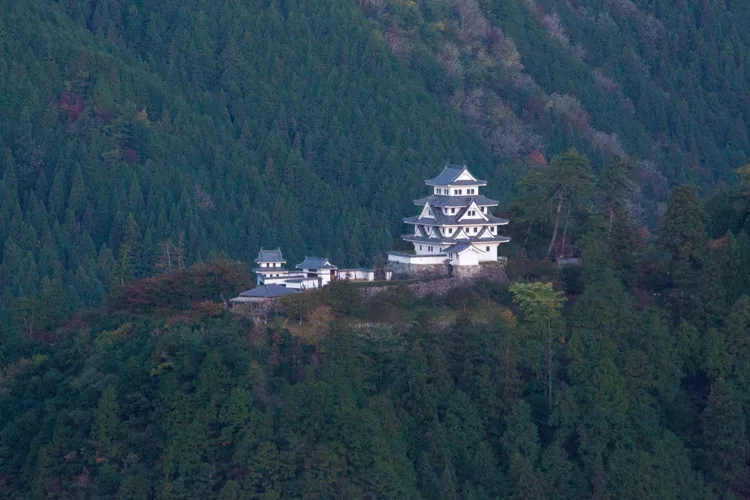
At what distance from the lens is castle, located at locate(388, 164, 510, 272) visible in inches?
2243

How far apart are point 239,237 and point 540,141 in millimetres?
Answer: 26664

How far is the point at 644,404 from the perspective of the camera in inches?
2050

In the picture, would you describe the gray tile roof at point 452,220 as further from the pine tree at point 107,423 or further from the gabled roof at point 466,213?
the pine tree at point 107,423

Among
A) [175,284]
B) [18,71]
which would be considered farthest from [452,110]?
[175,284]

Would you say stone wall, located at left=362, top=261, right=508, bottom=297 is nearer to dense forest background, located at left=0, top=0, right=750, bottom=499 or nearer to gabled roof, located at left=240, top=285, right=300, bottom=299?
dense forest background, located at left=0, top=0, right=750, bottom=499

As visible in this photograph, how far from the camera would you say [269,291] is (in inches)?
2137

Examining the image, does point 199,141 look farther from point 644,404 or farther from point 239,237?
point 644,404

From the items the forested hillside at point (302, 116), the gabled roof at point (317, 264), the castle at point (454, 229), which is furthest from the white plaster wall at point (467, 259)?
the forested hillside at point (302, 116)

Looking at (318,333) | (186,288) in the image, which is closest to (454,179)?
(318,333)

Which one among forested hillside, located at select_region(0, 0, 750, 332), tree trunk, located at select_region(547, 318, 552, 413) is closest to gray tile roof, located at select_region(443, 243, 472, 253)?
tree trunk, located at select_region(547, 318, 552, 413)

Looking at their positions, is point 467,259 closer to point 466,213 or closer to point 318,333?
point 466,213

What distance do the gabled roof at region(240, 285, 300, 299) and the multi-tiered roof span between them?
5.70 metres

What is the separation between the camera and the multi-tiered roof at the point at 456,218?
57.5 meters

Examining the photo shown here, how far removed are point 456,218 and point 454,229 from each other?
414mm
